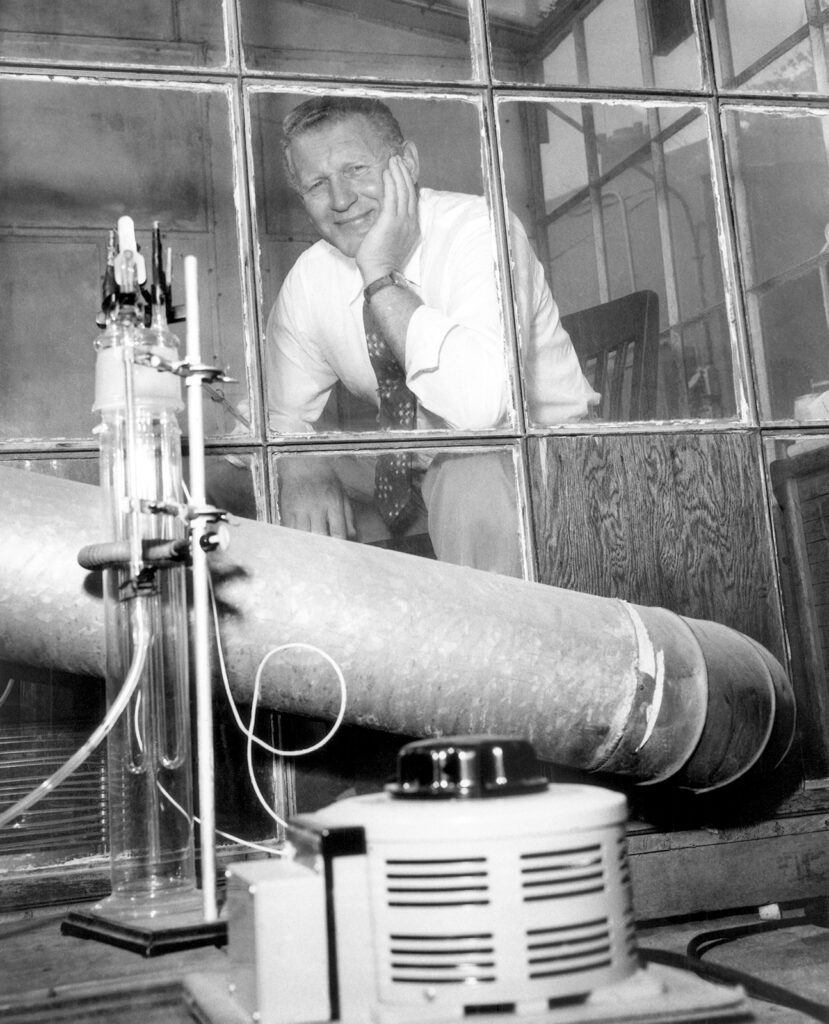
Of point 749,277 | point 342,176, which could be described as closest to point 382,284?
point 342,176

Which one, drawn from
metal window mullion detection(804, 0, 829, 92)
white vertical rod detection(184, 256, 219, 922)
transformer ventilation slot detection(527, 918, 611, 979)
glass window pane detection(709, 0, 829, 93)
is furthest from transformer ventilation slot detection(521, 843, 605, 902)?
metal window mullion detection(804, 0, 829, 92)

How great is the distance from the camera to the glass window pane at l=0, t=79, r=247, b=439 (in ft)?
8.71

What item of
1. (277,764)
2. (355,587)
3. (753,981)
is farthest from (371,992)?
(277,764)

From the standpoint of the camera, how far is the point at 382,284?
2912 millimetres

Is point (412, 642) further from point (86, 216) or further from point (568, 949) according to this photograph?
point (86, 216)

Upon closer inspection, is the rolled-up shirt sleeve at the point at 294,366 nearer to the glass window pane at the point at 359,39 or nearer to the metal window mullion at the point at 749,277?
the glass window pane at the point at 359,39

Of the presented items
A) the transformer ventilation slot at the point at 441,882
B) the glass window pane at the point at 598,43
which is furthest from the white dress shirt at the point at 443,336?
the transformer ventilation slot at the point at 441,882

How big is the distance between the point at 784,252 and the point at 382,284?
1.15 m

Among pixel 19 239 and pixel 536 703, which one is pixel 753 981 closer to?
pixel 536 703

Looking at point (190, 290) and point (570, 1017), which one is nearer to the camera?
point (570, 1017)

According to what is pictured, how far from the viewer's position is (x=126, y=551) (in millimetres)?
1813

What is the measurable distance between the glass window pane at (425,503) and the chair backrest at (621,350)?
0.33 meters

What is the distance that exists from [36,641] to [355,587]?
59 centimetres

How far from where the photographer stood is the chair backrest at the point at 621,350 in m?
2.98
